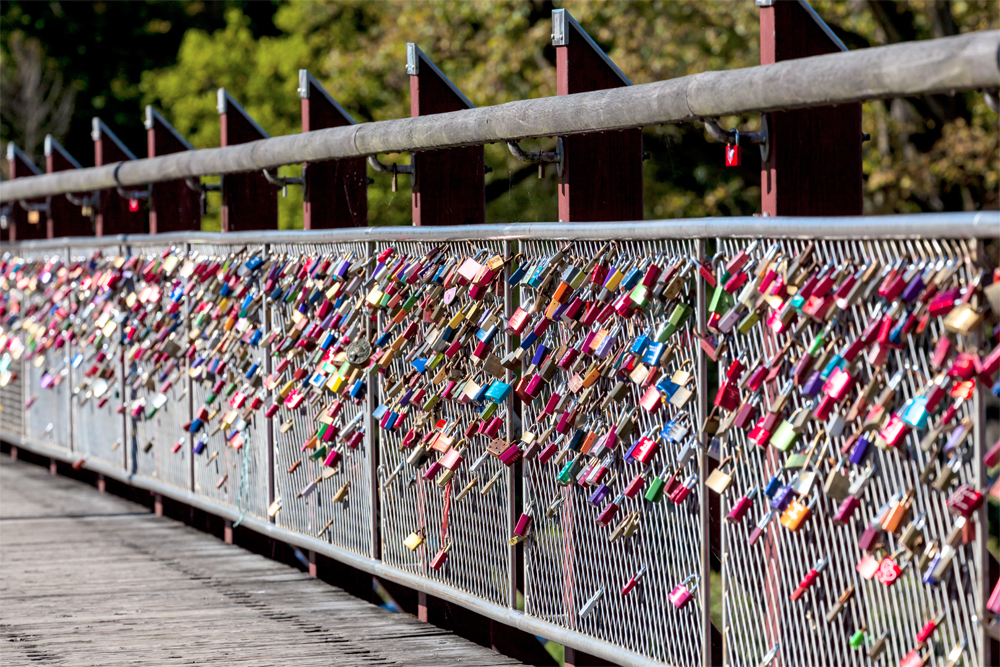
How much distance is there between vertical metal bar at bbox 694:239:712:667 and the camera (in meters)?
4.38

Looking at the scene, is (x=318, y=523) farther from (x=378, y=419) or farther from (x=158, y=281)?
(x=158, y=281)

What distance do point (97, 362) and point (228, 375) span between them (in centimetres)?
215

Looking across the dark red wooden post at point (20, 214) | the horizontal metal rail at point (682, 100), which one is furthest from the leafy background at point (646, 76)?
the dark red wooden post at point (20, 214)

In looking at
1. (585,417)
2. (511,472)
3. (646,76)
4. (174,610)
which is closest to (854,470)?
(585,417)

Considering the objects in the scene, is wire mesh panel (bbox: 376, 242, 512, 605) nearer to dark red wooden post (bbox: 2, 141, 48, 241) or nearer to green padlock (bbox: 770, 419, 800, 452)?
green padlock (bbox: 770, 419, 800, 452)

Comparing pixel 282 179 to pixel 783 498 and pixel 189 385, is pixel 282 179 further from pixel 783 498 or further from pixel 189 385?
pixel 783 498

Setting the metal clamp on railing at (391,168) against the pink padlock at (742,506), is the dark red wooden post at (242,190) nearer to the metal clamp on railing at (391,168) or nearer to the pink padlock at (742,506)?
the metal clamp on railing at (391,168)

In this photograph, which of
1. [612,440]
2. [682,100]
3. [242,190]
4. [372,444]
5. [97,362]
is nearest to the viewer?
[682,100]

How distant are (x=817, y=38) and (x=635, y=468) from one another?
142 centimetres

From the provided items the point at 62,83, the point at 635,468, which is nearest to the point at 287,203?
the point at 62,83

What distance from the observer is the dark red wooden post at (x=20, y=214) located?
535 inches

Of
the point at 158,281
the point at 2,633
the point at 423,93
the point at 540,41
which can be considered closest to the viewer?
the point at 2,633

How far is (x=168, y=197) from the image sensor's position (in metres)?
9.99

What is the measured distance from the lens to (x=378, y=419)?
21.4 ft
